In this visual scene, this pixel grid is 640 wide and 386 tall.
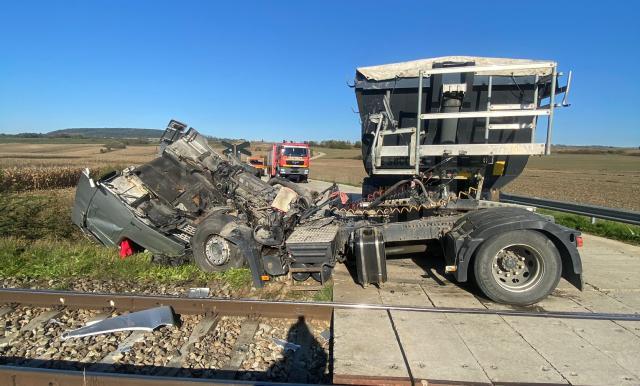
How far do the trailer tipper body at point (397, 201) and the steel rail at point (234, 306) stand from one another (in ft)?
1.67

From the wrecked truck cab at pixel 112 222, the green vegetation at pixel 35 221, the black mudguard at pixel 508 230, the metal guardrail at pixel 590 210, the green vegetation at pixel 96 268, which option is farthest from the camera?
the metal guardrail at pixel 590 210

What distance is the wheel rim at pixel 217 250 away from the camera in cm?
648

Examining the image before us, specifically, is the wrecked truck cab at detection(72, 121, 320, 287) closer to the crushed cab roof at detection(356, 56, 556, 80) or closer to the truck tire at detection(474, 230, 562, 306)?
the crushed cab roof at detection(356, 56, 556, 80)

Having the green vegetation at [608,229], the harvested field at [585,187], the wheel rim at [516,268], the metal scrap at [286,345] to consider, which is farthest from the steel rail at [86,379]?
the harvested field at [585,187]

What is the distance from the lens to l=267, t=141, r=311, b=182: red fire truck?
3244cm

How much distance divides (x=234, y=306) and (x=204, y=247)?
1.95 m

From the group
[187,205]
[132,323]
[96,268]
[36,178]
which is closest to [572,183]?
[187,205]

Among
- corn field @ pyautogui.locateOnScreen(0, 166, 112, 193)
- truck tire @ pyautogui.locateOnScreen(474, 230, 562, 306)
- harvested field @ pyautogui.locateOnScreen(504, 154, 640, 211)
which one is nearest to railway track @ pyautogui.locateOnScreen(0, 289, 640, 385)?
truck tire @ pyautogui.locateOnScreen(474, 230, 562, 306)

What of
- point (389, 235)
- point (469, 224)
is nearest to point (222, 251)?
point (389, 235)

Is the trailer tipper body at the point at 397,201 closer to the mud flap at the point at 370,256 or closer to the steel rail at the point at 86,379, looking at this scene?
the mud flap at the point at 370,256

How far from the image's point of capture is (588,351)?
12.5 feet

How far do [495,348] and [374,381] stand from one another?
4.52ft

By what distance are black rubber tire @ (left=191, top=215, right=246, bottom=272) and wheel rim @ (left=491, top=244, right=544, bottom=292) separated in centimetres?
382

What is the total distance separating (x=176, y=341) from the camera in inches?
167
